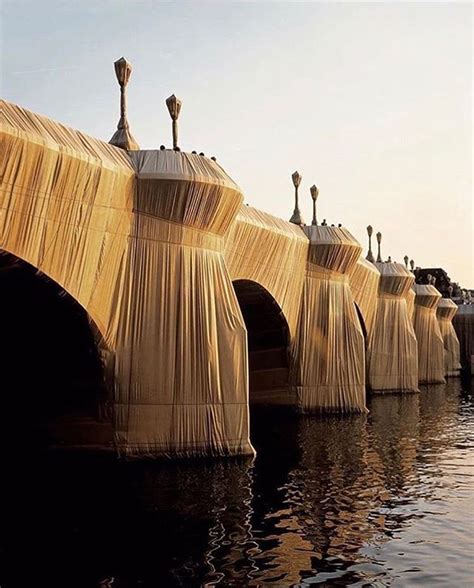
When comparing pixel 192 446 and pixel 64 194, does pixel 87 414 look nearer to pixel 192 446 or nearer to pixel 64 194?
pixel 192 446

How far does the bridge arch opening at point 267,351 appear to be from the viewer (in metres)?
33.7

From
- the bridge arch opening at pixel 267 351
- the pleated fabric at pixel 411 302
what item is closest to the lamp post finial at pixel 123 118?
the bridge arch opening at pixel 267 351

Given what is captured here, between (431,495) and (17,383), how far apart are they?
11476 mm

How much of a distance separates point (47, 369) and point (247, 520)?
28.4 feet

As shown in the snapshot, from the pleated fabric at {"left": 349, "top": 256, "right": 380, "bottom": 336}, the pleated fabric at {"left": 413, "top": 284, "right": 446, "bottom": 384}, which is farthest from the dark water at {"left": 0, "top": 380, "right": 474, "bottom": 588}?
the pleated fabric at {"left": 413, "top": 284, "right": 446, "bottom": 384}

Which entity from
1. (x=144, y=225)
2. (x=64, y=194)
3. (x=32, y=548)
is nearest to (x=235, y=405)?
(x=144, y=225)

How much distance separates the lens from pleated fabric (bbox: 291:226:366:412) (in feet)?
113

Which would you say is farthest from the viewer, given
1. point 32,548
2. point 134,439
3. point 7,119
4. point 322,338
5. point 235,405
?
point 322,338

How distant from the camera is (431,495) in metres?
18.0

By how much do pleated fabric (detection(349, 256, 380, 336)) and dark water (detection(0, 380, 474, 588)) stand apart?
20175 mm

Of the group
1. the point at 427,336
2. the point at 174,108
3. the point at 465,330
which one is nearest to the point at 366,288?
the point at 427,336

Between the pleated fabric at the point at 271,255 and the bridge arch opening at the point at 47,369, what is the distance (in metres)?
7.80

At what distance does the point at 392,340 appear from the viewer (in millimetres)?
50406

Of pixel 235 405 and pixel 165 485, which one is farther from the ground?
pixel 235 405
